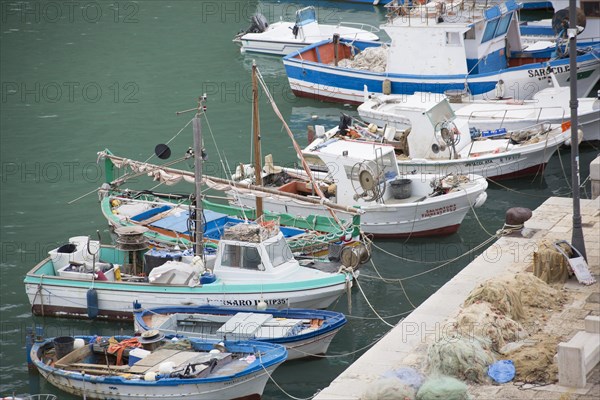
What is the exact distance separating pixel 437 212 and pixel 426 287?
11.2 ft

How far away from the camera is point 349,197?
30266 mm

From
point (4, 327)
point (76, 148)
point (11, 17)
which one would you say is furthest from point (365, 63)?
point (11, 17)

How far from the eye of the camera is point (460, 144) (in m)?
34.0

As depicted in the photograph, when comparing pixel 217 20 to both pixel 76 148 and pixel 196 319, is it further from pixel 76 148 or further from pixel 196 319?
pixel 196 319

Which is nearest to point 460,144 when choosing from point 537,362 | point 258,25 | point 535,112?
point 535,112

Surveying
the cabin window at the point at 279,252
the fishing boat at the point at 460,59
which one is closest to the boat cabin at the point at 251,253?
the cabin window at the point at 279,252

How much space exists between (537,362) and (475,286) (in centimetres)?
420

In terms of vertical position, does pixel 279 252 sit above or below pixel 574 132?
below

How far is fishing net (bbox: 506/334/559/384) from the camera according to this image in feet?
57.7

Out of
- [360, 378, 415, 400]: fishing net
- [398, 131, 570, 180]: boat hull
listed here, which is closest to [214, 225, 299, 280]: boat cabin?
[360, 378, 415, 400]: fishing net

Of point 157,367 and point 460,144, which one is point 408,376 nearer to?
point 157,367

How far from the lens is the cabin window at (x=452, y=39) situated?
39.8 meters

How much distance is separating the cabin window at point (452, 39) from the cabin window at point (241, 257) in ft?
60.2

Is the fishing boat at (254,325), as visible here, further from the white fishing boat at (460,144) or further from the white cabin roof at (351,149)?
the white fishing boat at (460,144)
